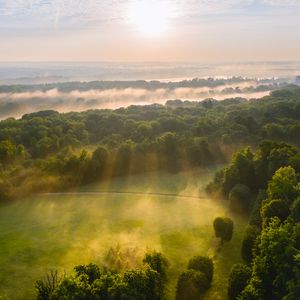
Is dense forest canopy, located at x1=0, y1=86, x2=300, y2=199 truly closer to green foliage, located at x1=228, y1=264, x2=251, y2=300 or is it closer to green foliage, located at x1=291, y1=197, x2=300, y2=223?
green foliage, located at x1=291, y1=197, x2=300, y2=223

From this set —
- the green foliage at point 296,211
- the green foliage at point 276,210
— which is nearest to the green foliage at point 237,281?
the green foliage at point 296,211

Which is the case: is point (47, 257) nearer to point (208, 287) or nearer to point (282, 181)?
point (208, 287)

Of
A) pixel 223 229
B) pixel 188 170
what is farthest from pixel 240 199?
pixel 188 170

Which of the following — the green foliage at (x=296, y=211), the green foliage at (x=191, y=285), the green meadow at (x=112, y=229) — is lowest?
the green meadow at (x=112, y=229)

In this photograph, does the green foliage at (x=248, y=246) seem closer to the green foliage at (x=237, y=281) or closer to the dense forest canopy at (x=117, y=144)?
the green foliage at (x=237, y=281)

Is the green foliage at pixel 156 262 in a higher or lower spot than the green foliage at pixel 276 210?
lower

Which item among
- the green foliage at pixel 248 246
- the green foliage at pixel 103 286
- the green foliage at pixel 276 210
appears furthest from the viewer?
the green foliage at pixel 276 210
